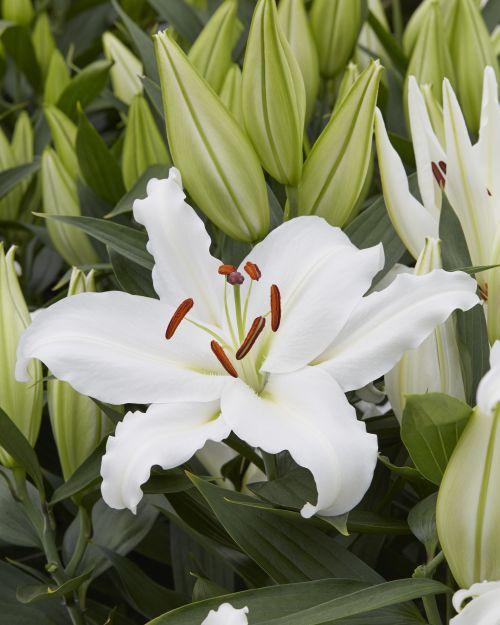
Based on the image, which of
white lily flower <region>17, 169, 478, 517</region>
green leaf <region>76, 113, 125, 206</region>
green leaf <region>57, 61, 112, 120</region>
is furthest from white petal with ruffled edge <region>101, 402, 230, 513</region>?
green leaf <region>57, 61, 112, 120</region>

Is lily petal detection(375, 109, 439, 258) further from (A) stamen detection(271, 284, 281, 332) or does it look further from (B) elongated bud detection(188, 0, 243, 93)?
(B) elongated bud detection(188, 0, 243, 93)

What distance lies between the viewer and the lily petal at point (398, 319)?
0.45 meters

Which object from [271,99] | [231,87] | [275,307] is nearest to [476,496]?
[275,307]

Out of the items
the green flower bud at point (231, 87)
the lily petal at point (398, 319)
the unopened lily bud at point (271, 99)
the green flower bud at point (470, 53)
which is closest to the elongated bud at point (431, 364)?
the lily petal at point (398, 319)

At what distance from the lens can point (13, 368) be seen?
555 millimetres

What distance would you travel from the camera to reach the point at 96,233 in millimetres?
576

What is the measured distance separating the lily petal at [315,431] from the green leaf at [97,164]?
359 mm

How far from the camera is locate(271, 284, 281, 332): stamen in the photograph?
494 mm

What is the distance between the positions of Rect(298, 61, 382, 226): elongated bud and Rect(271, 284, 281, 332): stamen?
0.30ft

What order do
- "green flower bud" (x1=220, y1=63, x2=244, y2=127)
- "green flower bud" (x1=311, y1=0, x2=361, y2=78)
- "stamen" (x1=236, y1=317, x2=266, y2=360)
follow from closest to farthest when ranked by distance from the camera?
"stamen" (x1=236, y1=317, x2=266, y2=360) → "green flower bud" (x1=220, y1=63, x2=244, y2=127) → "green flower bud" (x1=311, y1=0, x2=361, y2=78)

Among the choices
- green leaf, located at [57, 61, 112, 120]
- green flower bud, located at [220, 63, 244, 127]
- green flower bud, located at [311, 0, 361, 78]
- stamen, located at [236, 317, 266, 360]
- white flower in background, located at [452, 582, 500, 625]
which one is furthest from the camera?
green leaf, located at [57, 61, 112, 120]

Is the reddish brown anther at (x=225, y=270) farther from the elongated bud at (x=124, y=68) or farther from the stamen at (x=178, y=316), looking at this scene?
the elongated bud at (x=124, y=68)

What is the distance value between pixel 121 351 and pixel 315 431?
0.11m

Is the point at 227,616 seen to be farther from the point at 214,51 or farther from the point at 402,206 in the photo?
the point at 214,51
